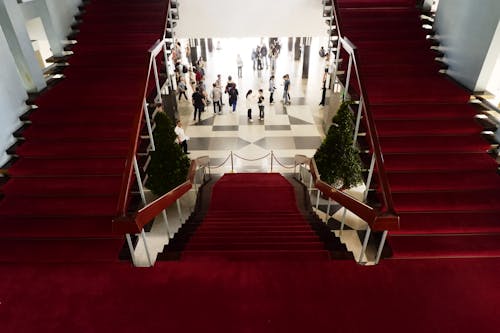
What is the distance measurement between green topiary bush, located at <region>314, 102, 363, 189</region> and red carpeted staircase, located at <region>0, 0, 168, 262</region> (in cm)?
259

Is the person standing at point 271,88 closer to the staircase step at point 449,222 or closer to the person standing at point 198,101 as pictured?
the person standing at point 198,101

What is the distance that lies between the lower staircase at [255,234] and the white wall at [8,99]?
2474 mm

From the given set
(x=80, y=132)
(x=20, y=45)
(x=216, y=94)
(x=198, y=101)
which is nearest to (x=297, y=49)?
(x=216, y=94)

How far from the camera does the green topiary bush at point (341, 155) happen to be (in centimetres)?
461

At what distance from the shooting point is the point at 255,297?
7.47 feet

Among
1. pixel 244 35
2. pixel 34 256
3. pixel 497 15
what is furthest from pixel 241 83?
pixel 34 256

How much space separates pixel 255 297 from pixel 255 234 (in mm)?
1268

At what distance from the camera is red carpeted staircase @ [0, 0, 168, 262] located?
3.46m

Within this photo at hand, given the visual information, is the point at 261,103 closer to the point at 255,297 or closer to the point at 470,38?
the point at 470,38

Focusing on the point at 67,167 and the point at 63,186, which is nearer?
the point at 63,186

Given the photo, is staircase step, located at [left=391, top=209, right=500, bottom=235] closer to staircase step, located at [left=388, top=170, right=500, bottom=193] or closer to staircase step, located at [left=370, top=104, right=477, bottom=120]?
staircase step, located at [left=388, top=170, right=500, bottom=193]

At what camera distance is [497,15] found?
12.8ft

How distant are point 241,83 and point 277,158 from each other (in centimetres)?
563

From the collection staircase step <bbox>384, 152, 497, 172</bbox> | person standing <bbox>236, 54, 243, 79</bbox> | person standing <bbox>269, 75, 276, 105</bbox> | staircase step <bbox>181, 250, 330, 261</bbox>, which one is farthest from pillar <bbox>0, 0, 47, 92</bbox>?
person standing <bbox>236, 54, 243, 79</bbox>
